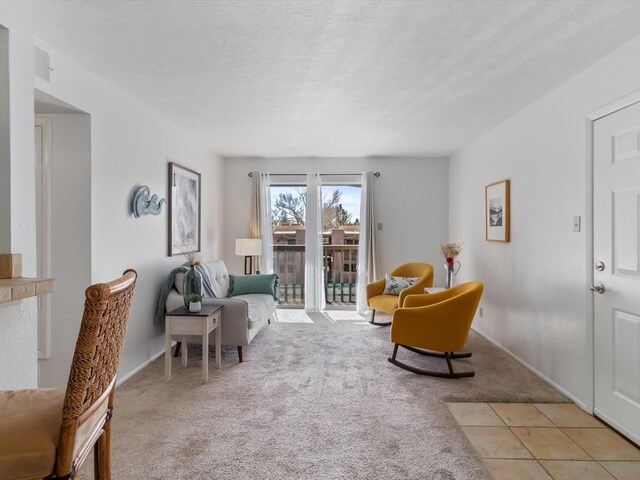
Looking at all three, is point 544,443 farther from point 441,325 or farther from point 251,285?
point 251,285

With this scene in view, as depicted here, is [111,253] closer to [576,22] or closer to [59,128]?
[59,128]

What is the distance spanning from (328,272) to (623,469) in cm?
460

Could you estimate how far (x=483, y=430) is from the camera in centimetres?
234

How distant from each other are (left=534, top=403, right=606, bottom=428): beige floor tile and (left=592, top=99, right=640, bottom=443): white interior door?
82 mm

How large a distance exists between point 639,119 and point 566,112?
29.1 inches

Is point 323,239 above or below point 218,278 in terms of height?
above

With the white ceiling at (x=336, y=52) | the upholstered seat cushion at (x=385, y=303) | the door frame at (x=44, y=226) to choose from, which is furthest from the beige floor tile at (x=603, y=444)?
the door frame at (x=44, y=226)

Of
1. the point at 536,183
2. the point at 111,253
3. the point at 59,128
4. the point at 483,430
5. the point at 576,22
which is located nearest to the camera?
the point at 576,22

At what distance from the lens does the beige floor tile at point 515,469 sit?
6.21ft

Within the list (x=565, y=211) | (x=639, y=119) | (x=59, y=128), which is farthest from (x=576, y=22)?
(x=59, y=128)

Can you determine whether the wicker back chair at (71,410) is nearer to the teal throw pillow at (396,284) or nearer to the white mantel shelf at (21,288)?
the white mantel shelf at (21,288)

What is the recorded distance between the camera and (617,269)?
2342 millimetres

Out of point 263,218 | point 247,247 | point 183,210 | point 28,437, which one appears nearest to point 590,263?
point 28,437

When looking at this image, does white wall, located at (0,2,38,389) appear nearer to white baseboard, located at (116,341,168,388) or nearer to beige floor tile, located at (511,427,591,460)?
white baseboard, located at (116,341,168,388)
